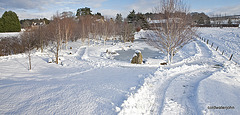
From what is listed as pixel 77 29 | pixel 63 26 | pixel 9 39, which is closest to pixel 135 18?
pixel 77 29

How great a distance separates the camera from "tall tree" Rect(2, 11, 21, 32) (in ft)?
86.9

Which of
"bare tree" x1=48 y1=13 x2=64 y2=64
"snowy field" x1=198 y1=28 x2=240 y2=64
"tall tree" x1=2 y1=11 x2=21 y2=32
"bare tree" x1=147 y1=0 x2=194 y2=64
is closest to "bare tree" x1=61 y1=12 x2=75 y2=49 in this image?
"bare tree" x1=48 y1=13 x2=64 y2=64

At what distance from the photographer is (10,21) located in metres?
26.9

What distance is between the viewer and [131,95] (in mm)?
5113

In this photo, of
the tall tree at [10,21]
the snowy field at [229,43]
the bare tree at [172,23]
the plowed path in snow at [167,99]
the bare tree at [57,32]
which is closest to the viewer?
the plowed path in snow at [167,99]

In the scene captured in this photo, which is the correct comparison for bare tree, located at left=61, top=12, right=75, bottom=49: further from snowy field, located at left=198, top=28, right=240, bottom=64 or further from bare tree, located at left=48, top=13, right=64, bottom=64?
snowy field, located at left=198, top=28, right=240, bottom=64

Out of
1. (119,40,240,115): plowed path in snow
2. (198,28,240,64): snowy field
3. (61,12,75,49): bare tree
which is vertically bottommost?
(119,40,240,115): plowed path in snow

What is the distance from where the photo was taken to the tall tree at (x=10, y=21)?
2650cm

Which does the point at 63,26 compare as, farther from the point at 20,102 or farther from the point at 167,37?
the point at 20,102

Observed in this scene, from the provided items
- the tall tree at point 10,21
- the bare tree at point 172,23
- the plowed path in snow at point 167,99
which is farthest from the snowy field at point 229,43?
the tall tree at point 10,21

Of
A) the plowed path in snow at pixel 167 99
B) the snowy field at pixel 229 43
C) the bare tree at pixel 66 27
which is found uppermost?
the bare tree at pixel 66 27

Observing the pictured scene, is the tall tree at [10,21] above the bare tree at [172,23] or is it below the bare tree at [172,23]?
above

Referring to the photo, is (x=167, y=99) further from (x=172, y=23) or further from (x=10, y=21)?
(x=10, y=21)

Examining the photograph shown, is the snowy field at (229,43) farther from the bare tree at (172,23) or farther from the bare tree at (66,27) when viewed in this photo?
the bare tree at (66,27)
